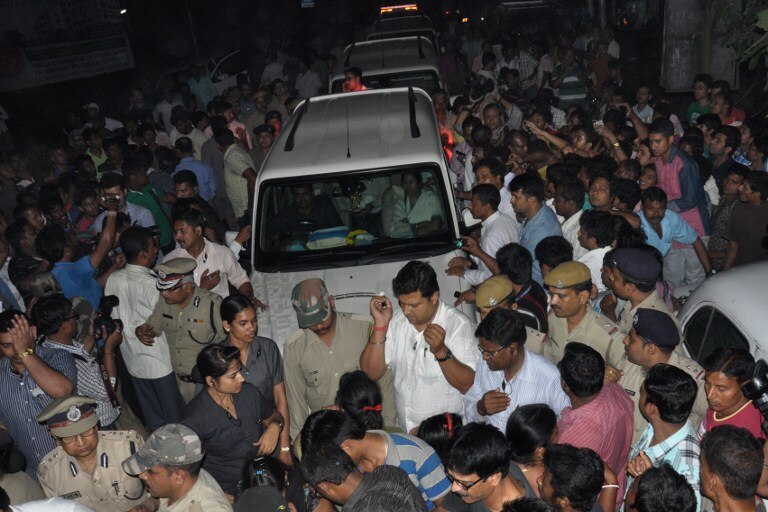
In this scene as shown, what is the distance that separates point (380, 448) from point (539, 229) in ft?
10.0

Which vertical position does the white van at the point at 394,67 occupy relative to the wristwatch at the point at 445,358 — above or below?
above

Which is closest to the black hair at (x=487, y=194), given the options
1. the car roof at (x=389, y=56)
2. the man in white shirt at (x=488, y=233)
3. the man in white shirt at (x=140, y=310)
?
the man in white shirt at (x=488, y=233)

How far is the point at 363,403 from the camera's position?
3.58 meters

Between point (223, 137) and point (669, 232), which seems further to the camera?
point (223, 137)

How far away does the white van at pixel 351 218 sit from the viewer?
5.22 metres

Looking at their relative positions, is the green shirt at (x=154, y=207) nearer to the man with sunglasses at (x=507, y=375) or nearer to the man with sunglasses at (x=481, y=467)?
the man with sunglasses at (x=507, y=375)

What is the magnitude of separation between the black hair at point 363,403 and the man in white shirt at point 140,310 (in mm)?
2082

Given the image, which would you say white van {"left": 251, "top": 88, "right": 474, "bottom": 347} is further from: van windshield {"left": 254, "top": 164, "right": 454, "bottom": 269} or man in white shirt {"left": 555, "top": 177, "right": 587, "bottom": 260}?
man in white shirt {"left": 555, "top": 177, "right": 587, "bottom": 260}

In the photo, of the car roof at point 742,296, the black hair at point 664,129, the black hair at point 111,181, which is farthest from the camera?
the black hair at point 664,129

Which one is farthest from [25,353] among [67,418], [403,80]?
[403,80]

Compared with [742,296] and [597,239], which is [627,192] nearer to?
[597,239]

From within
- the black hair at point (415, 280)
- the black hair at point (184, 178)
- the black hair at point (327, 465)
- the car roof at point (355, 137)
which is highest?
the car roof at point (355, 137)

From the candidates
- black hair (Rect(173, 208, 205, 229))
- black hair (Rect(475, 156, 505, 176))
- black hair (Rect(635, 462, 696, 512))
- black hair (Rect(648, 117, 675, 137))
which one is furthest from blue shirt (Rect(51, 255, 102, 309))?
black hair (Rect(648, 117, 675, 137))

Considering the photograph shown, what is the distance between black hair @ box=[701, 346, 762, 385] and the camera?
3.41m
